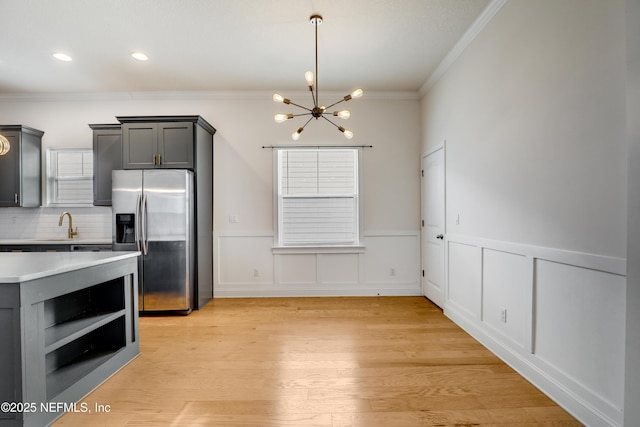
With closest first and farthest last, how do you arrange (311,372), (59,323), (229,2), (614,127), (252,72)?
(614,127) < (59,323) < (311,372) < (229,2) < (252,72)

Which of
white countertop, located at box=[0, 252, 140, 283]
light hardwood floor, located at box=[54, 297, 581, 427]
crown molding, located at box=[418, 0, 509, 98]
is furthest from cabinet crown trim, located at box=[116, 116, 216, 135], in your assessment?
crown molding, located at box=[418, 0, 509, 98]

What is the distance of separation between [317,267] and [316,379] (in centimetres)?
233

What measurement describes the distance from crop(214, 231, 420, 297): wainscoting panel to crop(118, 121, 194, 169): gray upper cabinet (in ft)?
4.14

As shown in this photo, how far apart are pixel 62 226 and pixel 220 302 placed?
260 centimetres

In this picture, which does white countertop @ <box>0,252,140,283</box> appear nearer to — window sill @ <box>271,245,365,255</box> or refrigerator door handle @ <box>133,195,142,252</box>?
refrigerator door handle @ <box>133,195,142,252</box>

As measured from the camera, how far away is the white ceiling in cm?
267

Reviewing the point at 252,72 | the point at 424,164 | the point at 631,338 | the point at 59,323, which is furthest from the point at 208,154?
the point at 631,338

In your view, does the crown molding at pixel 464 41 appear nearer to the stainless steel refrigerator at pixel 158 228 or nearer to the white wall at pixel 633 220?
the white wall at pixel 633 220

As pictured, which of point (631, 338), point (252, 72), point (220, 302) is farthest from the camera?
point (220, 302)

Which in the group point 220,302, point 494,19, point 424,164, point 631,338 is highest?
point 494,19

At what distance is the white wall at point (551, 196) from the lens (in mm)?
1620

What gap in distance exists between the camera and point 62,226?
4488mm

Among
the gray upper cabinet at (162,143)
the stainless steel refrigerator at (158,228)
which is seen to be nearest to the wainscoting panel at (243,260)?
the stainless steel refrigerator at (158,228)

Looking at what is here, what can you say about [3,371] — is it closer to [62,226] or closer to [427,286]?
[62,226]
